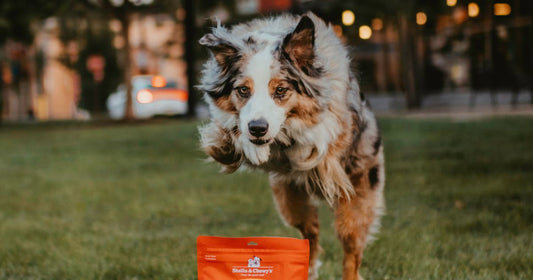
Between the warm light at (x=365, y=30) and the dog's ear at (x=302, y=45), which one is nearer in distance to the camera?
the dog's ear at (x=302, y=45)

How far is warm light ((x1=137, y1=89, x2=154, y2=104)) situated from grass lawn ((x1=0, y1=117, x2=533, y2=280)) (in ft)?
41.9

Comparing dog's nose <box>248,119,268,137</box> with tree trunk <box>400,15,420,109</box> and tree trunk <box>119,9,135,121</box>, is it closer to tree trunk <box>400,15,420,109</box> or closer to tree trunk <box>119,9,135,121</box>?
tree trunk <box>400,15,420,109</box>

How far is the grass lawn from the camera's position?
434 centimetres

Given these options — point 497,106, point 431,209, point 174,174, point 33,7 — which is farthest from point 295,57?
point 33,7

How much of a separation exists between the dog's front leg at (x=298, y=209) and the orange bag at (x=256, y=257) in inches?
37.4

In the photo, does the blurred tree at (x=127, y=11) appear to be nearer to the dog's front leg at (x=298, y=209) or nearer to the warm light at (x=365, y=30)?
the warm light at (x=365, y=30)

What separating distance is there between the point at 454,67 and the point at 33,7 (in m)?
13.9

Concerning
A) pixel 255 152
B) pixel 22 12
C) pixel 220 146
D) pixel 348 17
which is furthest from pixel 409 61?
pixel 255 152

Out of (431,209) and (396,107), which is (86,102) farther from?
(431,209)

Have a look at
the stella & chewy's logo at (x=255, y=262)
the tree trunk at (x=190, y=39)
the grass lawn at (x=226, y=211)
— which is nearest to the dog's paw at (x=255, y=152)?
the stella & chewy's logo at (x=255, y=262)

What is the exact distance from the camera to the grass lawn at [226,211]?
4.34 m

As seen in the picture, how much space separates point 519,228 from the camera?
5.00 metres

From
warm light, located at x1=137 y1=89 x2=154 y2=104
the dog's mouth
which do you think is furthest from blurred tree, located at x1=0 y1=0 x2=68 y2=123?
the dog's mouth

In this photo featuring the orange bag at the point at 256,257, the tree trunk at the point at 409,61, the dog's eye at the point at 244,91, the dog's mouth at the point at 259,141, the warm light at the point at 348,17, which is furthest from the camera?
the tree trunk at the point at 409,61
